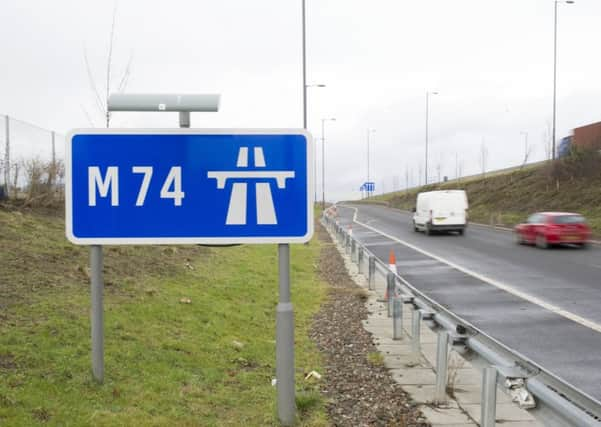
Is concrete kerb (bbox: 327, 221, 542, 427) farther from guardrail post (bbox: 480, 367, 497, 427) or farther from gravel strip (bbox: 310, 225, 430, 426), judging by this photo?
guardrail post (bbox: 480, 367, 497, 427)

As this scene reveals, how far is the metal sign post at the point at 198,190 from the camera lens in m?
4.25

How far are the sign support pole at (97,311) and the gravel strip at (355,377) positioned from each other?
1871 mm

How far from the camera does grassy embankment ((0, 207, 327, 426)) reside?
14.9 feet

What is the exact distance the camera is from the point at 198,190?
4359 mm

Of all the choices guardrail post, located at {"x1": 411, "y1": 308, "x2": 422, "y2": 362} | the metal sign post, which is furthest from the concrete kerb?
the metal sign post

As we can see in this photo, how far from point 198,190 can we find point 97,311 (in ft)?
4.15

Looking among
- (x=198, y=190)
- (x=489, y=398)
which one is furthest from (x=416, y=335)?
(x=198, y=190)

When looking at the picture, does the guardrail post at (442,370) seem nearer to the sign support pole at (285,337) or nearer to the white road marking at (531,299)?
the sign support pole at (285,337)

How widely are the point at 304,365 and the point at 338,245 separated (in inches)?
721

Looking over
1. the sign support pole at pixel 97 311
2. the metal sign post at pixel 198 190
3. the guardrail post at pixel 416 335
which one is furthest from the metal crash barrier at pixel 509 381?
the sign support pole at pixel 97 311

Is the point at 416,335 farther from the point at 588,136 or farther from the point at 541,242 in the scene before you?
the point at 588,136

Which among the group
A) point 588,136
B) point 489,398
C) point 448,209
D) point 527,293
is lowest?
point 527,293

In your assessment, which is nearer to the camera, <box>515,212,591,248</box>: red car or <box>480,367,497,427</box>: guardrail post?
<box>480,367,497,427</box>: guardrail post

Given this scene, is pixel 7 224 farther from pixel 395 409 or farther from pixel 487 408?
pixel 487 408
